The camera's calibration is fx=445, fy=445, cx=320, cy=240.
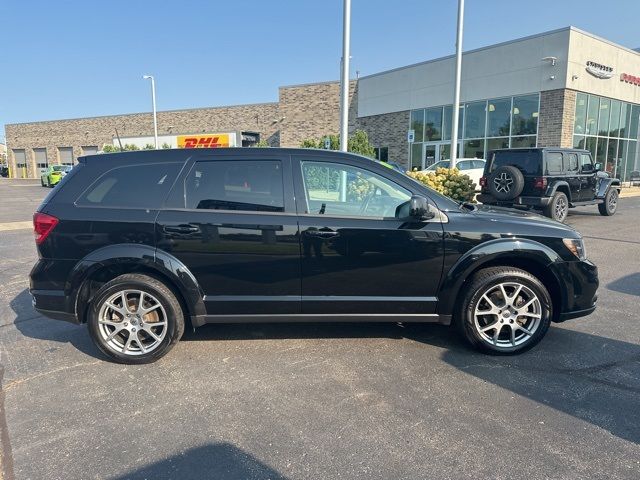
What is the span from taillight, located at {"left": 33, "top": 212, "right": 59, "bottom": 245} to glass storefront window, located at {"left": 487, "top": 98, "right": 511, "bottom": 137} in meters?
22.3

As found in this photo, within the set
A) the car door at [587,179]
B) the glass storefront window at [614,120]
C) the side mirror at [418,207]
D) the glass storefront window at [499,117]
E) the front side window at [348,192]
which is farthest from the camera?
the glass storefront window at [614,120]

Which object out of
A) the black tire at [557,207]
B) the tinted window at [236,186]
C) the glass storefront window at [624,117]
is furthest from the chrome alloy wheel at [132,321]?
the glass storefront window at [624,117]

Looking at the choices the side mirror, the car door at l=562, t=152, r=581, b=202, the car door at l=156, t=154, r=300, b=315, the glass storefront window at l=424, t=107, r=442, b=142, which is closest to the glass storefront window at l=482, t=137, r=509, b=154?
the glass storefront window at l=424, t=107, r=442, b=142

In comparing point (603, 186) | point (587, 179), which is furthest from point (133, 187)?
point (603, 186)

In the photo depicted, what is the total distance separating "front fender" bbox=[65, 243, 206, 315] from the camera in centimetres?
366

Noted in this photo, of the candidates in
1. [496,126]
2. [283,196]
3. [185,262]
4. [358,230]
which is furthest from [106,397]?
[496,126]

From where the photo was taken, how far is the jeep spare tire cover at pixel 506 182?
1057 centimetres

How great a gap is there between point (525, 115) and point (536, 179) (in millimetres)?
12269

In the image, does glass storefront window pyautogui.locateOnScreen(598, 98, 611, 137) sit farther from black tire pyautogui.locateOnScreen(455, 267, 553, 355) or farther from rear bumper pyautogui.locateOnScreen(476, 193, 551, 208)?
black tire pyautogui.locateOnScreen(455, 267, 553, 355)

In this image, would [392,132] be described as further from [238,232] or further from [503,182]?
[238,232]

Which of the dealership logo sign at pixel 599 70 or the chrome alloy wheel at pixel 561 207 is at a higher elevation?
the dealership logo sign at pixel 599 70

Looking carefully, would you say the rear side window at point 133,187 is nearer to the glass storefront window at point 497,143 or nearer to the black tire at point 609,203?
the black tire at point 609,203

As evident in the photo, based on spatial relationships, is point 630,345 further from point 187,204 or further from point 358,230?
point 187,204

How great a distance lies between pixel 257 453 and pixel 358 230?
186cm
